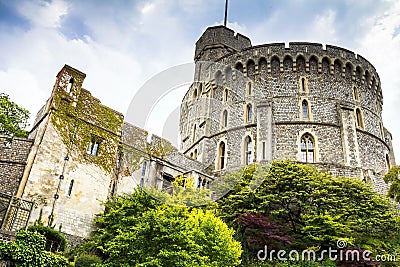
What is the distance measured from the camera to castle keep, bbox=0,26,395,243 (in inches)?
683

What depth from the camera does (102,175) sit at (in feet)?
63.0

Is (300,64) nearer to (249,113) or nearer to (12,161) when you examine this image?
(249,113)

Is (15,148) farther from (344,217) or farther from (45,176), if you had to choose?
(344,217)

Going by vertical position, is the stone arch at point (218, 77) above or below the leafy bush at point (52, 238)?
above

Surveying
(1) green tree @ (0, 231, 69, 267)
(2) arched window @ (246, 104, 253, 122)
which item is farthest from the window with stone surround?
(2) arched window @ (246, 104, 253, 122)

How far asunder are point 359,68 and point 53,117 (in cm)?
2162

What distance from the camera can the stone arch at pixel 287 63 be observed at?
26938 mm

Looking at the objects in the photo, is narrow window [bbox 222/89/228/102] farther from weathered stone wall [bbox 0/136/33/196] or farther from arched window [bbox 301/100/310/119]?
weathered stone wall [bbox 0/136/33/196]

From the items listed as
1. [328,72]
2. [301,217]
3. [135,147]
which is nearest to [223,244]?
[301,217]

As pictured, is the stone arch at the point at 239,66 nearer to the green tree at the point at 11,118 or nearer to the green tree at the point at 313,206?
the green tree at the point at 313,206

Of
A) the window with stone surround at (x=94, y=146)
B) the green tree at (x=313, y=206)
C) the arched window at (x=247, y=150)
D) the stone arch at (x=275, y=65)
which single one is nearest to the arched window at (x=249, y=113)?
the arched window at (x=247, y=150)

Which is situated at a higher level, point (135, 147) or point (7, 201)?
point (135, 147)

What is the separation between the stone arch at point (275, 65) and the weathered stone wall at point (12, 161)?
17173mm

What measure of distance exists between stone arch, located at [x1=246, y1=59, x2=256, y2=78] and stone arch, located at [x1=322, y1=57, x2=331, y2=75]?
502 cm
